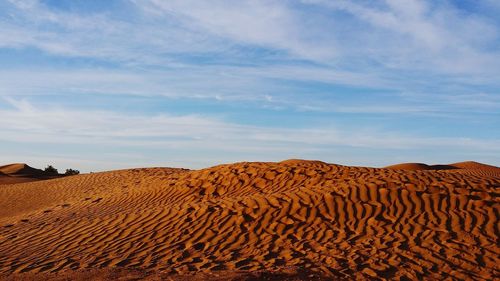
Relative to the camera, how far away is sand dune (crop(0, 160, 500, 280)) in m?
9.21

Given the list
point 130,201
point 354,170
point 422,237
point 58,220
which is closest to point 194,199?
point 130,201

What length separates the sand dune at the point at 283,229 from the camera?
30.2 ft

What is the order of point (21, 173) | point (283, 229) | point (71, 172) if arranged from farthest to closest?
point (71, 172) < point (21, 173) < point (283, 229)

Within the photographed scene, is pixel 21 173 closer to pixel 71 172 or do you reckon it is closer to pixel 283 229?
pixel 71 172

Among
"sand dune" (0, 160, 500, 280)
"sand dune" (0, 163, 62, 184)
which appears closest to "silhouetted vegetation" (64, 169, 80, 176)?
"sand dune" (0, 163, 62, 184)

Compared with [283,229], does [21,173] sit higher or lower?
higher

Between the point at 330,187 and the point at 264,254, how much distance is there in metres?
4.13

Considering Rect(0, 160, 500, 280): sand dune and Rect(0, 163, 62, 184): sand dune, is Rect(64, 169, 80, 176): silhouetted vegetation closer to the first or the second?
Rect(0, 163, 62, 184): sand dune

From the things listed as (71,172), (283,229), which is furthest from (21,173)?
(283,229)

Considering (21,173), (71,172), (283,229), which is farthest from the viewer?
(71,172)

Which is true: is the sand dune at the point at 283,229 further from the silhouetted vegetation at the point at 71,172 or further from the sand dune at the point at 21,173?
the silhouetted vegetation at the point at 71,172

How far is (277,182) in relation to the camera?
50.7 ft

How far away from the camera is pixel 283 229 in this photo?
11383 mm

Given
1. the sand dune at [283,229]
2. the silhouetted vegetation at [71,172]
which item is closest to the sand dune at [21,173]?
the silhouetted vegetation at [71,172]
